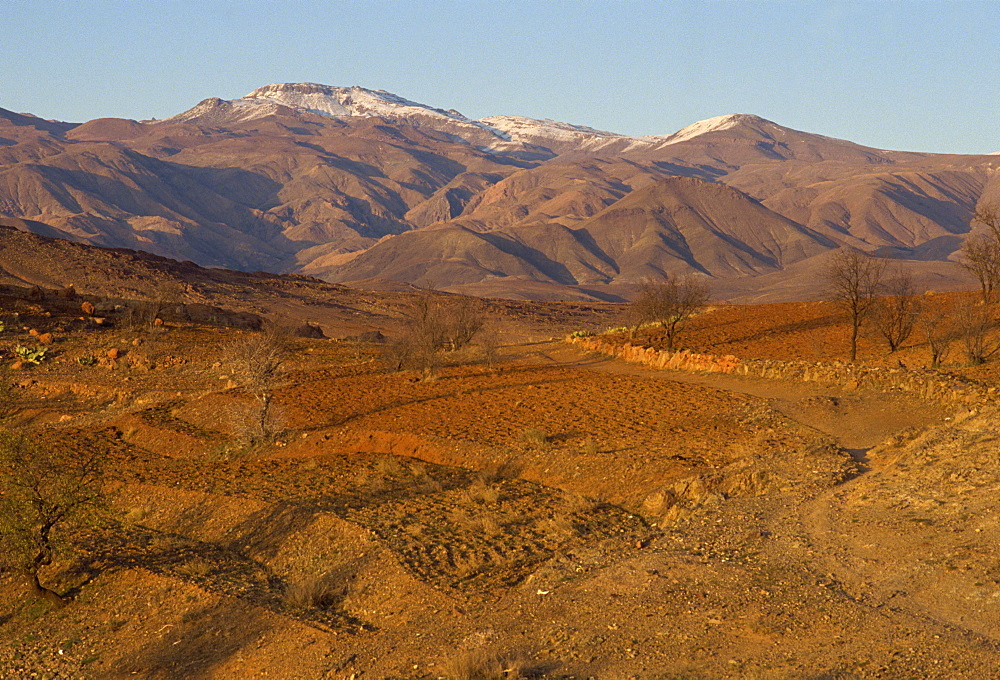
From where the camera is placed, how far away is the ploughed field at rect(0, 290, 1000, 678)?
917cm

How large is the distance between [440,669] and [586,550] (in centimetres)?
372

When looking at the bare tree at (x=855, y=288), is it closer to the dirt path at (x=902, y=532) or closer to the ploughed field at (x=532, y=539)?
the ploughed field at (x=532, y=539)

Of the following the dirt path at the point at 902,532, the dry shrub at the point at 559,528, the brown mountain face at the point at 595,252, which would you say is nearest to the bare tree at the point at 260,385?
the dry shrub at the point at 559,528

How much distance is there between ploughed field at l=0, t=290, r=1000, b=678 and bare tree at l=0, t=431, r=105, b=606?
14.0 inches

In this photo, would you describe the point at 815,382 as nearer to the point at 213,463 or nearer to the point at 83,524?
the point at 213,463

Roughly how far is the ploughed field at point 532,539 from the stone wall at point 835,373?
1.90ft

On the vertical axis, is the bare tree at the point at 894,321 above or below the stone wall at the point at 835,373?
above

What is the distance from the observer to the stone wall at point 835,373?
61.8 feet


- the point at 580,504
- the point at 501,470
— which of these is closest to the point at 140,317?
the point at 501,470

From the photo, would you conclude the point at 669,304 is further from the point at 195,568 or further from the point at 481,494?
the point at 195,568

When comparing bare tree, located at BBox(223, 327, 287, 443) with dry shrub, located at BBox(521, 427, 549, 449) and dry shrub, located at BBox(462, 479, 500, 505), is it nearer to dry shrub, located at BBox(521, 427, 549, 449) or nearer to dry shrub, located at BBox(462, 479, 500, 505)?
dry shrub, located at BBox(521, 427, 549, 449)

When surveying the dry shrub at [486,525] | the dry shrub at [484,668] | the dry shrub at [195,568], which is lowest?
the dry shrub at [195,568]

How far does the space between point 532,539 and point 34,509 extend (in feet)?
24.9

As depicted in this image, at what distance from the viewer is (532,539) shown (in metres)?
13.0
